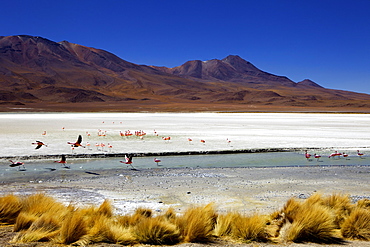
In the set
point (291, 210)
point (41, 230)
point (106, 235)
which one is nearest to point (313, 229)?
point (291, 210)

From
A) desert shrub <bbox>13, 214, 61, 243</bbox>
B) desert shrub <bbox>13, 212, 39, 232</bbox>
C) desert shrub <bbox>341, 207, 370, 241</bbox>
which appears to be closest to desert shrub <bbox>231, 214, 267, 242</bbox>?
desert shrub <bbox>341, 207, 370, 241</bbox>

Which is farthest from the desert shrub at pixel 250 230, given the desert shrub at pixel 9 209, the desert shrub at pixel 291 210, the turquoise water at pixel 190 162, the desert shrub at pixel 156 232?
→ the turquoise water at pixel 190 162

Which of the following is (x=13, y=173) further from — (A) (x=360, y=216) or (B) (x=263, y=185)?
(A) (x=360, y=216)

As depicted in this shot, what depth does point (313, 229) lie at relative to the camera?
5.16 meters

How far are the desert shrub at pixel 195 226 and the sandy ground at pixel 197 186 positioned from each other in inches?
55.0

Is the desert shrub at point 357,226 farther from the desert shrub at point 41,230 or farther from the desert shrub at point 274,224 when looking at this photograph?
the desert shrub at point 41,230

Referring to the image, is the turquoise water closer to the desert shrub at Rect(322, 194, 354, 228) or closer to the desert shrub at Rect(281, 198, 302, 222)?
the desert shrub at Rect(322, 194, 354, 228)

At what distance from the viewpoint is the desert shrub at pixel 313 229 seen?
16.7 ft

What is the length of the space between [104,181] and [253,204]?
409 centimetres

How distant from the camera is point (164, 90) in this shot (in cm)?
16925

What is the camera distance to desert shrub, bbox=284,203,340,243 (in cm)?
510

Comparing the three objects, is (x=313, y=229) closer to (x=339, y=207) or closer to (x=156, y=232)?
(x=339, y=207)

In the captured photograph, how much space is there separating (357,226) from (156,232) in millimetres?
2920

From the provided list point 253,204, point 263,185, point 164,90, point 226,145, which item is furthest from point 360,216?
point 164,90
